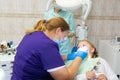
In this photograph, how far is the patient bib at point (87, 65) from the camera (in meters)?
1.66

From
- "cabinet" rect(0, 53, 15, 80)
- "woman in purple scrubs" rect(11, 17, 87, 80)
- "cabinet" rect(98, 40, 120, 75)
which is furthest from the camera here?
"cabinet" rect(98, 40, 120, 75)

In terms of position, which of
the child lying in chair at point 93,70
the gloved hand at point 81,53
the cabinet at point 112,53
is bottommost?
the cabinet at point 112,53

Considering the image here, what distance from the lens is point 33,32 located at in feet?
4.98

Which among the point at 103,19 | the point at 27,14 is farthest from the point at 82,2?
the point at 27,14

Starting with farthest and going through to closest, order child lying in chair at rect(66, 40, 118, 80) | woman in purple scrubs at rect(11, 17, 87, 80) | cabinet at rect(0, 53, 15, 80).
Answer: cabinet at rect(0, 53, 15, 80) → child lying in chair at rect(66, 40, 118, 80) → woman in purple scrubs at rect(11, 17, 87, 80)

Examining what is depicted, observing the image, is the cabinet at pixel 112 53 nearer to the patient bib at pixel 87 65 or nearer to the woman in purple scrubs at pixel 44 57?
the patient bib at pixel 87 65

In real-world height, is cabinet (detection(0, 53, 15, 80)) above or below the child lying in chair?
below

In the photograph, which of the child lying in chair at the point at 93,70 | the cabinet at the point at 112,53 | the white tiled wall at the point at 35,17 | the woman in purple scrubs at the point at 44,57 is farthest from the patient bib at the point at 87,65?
the white tiled wall at the point at 35,17

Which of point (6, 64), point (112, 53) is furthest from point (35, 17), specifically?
point (112, 53)

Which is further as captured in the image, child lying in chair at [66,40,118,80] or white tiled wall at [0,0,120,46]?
white tiled wall at [0,0,120,46]

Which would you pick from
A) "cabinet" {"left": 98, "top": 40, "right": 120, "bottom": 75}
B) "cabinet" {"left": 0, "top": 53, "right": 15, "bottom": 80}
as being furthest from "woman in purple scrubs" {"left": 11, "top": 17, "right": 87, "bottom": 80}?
"cabinet" {"left": 98, "top": 40, "right": 120, "bottom": 75}

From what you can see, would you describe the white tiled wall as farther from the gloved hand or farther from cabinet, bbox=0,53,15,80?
the gloved hand

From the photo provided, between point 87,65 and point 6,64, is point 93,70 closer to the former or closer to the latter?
point 87,65

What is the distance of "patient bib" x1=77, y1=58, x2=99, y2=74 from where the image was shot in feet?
5.43
